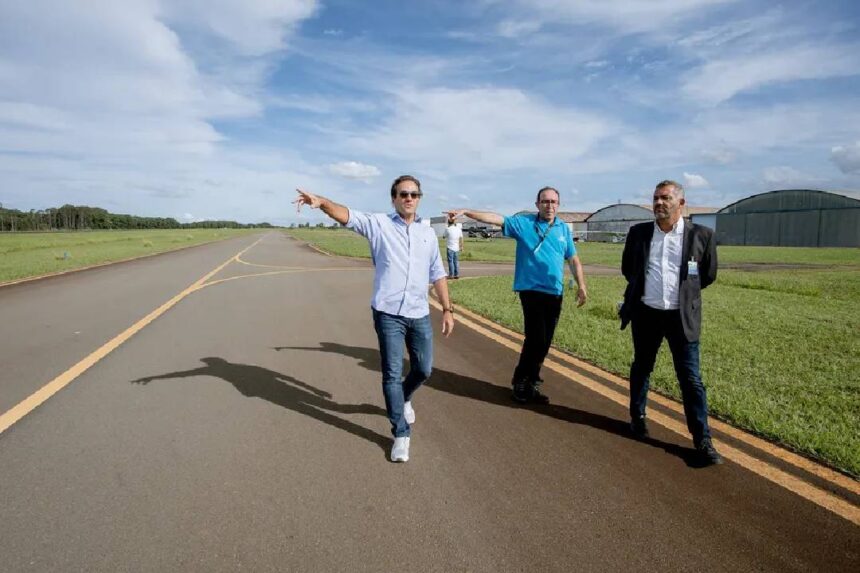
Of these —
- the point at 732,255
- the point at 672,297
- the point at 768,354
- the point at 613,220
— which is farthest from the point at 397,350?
the point at 613,220

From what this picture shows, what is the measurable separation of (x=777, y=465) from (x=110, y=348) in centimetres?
676

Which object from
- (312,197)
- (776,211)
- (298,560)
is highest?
(776,211)

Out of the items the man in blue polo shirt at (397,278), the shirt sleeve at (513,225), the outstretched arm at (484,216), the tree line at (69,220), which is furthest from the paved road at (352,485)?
the tree line at (69,220)

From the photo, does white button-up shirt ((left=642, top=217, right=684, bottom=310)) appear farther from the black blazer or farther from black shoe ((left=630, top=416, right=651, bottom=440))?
black shoe ((left=630, top=416, right=651, bottom=440))

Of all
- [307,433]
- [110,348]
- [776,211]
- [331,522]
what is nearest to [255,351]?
[110,348]

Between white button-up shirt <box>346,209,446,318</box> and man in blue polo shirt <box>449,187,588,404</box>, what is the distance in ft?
3.61

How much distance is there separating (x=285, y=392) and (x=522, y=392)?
83.6 inches

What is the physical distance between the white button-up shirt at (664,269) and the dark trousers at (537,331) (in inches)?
37.2

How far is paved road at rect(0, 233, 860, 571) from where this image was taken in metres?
2.37

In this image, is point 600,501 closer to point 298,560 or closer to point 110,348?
point 298,560

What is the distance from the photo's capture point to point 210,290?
39.5 feet

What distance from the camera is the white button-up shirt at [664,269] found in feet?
12.0

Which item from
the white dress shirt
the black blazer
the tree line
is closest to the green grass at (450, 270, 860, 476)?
the black blazer

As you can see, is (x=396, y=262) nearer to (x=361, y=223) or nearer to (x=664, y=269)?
(x=361, y=223)
